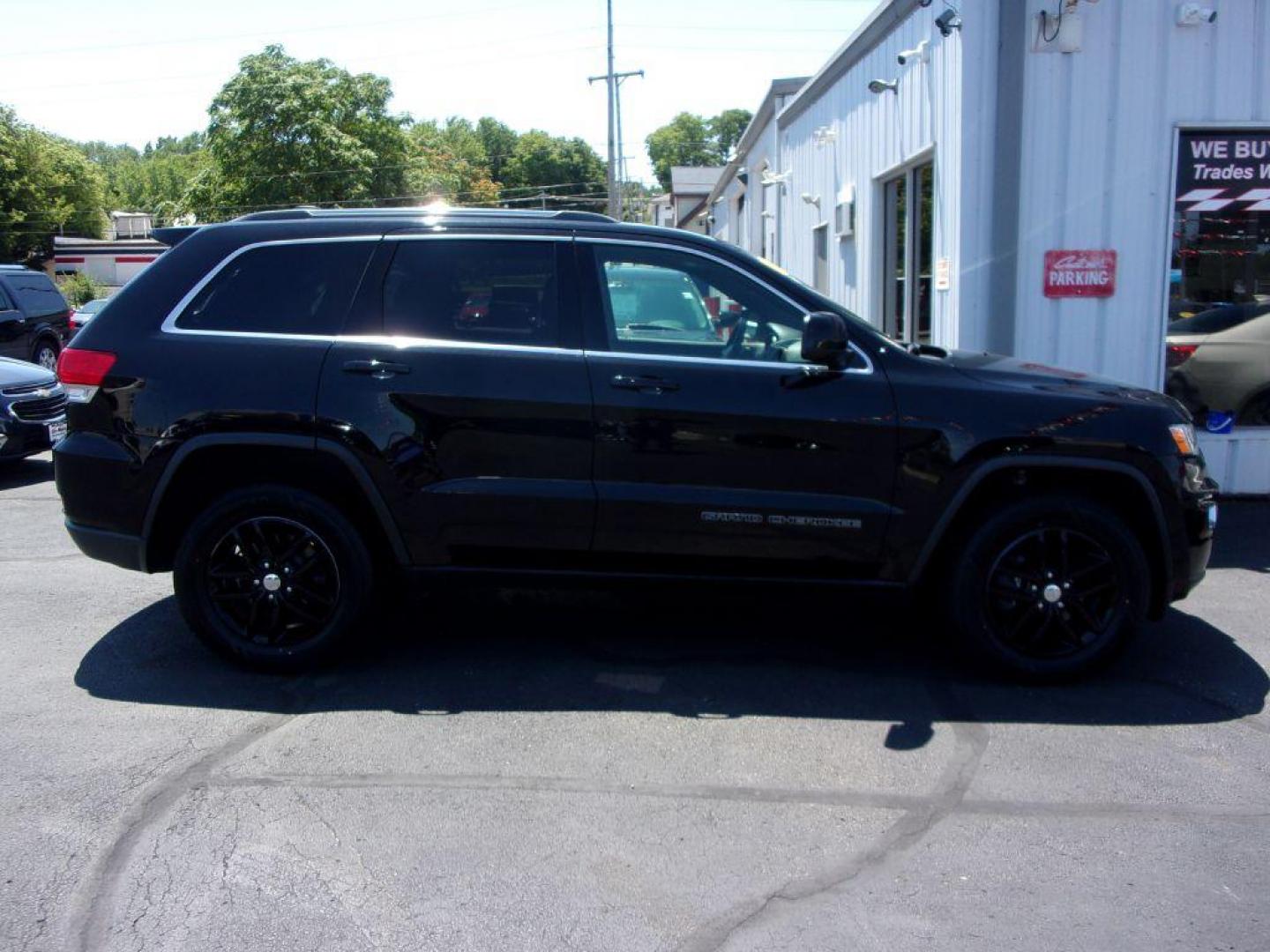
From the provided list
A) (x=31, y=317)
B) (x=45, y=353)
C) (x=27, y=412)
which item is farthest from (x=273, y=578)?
(x=45, y=353)

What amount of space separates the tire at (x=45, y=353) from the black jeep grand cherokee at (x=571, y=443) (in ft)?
42.7

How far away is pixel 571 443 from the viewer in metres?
4.78

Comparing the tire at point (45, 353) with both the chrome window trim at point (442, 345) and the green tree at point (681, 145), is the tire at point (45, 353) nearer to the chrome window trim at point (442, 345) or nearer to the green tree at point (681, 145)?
the chrome window trim at point (442, 345)

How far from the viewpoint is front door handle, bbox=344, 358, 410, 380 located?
15.8ft

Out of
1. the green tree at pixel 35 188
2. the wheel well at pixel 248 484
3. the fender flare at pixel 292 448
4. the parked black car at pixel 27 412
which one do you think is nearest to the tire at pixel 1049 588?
the fender flare at pixel 292 448

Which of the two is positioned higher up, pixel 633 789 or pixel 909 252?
pixel 909 252

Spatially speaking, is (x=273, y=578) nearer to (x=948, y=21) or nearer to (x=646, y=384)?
(x=646, y=384)

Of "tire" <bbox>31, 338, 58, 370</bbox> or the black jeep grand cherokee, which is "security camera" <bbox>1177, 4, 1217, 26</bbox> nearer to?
the black jeep grand cherokee

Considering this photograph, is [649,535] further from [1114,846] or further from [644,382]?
[1114,846]

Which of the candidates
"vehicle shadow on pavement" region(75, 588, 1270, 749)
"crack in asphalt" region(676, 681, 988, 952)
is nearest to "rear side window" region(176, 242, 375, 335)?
"vehicle shadow on pavement" region(75, 588, 1270, 749)

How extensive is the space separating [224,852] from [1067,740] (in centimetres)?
309

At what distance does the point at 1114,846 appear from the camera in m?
A: 3.63

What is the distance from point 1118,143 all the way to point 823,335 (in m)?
4.70

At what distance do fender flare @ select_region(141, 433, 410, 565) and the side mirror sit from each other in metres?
1.89
